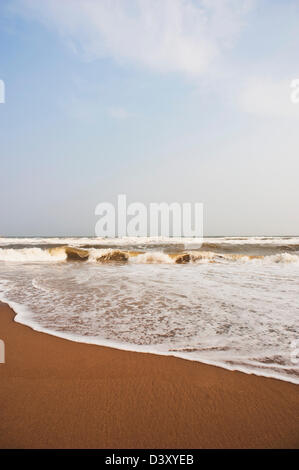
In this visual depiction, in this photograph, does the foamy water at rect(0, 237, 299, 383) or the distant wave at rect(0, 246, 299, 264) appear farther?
the distant wave at rect(0, 246, 299, 264)

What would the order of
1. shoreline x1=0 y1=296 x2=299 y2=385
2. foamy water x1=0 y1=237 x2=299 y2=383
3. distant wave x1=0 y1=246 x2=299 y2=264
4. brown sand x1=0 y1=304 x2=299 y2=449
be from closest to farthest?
brown sand x1=0 y1=304 x2=299 y2=449
shoreline x1=0 y1=296 x2=299 y2=385
foamy water x1=0 y1=237 x2=299 y2=383
distant wave x1=0 y1=246 x2=299 y2=264

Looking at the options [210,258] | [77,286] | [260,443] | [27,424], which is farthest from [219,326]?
[210,258]

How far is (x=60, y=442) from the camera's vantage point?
1.52 metres

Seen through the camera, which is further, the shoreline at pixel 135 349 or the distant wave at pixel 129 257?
the distant wave at pixel 129 257

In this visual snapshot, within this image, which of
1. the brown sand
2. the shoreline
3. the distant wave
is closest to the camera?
the brown sand

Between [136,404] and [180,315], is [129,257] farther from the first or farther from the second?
[136,404]

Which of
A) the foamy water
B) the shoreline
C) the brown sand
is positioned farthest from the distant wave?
the brown sand

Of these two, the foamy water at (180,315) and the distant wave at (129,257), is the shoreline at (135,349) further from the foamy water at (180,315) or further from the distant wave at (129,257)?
the distant wave at (129,257)

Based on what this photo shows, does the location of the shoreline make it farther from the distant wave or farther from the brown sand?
the distant wave

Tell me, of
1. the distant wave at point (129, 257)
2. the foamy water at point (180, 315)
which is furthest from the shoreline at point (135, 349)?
the distant wave at point (129, 257)

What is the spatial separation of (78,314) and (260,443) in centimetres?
295

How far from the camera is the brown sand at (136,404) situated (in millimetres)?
1560

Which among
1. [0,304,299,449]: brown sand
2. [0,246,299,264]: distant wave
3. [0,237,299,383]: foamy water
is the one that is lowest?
[0,246,299,264]: distant wave

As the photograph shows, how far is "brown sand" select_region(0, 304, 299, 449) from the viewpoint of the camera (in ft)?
5.12
